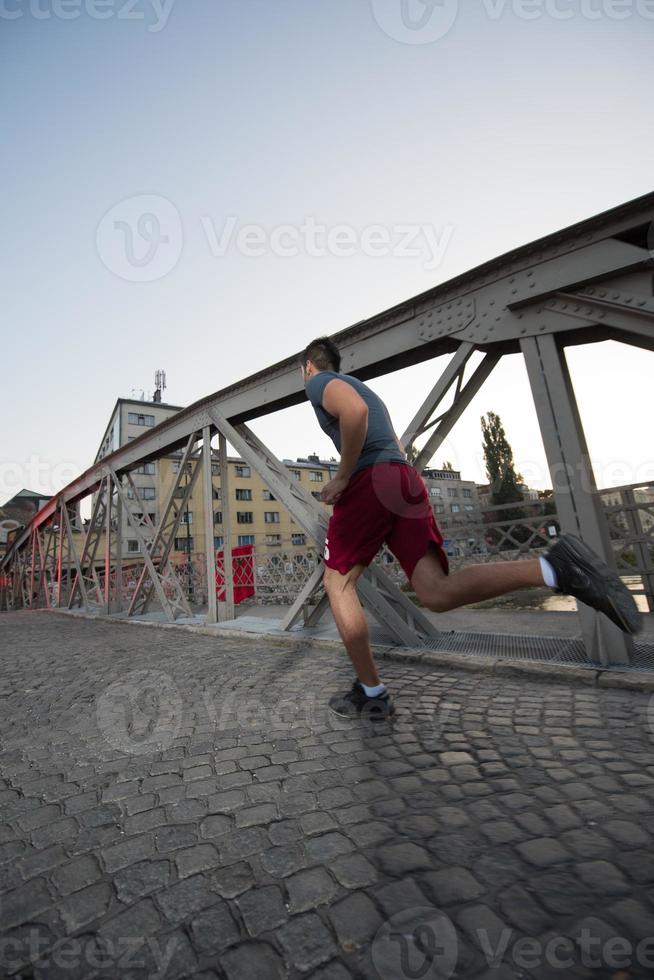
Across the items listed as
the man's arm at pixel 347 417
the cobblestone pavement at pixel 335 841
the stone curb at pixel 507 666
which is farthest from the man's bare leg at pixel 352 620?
the stone curb at pixel 507 666

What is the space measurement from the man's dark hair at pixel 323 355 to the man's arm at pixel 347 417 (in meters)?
0.43

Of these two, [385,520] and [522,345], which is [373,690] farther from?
[522,345]

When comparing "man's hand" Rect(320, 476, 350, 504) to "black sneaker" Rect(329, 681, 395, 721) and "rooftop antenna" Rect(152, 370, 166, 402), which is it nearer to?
"black sneaker" Rect(329, 681, 395, 721)

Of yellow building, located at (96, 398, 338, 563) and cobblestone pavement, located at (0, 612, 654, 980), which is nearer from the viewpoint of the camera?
cobblestone pavement, located at (0, 612, 654, 980)

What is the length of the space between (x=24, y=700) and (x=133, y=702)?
3.12 feet

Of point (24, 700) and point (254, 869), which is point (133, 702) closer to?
point (24, 700)

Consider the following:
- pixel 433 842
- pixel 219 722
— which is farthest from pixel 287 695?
pixel 433 842

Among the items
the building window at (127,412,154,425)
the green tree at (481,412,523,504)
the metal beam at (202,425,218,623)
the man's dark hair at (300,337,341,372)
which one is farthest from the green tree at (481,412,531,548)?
the man's dark hair at (300,337,341,372)

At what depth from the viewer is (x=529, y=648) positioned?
11.0 ft

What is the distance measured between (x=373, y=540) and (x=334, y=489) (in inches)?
13.9

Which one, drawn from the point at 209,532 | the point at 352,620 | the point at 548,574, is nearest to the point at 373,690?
the point at 352,620

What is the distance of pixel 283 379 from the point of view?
199 inches

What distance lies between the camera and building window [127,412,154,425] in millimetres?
41875

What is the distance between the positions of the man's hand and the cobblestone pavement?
1.20m
